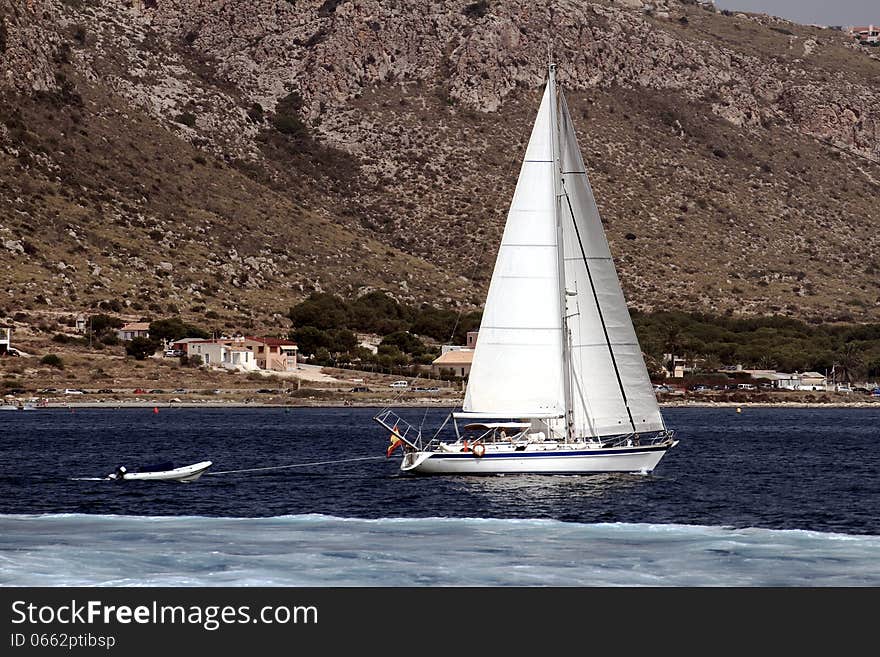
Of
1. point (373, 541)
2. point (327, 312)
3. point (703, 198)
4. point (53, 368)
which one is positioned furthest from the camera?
point (703, 198)

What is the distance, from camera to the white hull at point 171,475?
60.3 metres

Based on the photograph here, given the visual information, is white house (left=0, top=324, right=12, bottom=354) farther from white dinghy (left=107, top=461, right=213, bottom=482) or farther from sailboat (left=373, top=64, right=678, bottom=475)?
sailboat (left=373, top=64, right=678, bottom=475)

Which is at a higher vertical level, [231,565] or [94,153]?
[94,153]

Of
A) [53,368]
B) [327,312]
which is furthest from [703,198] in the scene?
[53,368]

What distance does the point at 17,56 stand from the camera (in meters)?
185

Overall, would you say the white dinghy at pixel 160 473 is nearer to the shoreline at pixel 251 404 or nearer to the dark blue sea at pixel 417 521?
the dark blue sea at pixel 417 521

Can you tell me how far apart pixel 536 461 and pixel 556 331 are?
5232 millimetres

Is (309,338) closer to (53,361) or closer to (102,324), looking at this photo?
(102,324)

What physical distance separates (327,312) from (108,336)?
25834mm

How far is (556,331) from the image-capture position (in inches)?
2302

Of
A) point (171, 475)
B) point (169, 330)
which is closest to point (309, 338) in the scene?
point (169, 330)

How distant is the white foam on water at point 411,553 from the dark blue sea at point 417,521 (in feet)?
0.29
